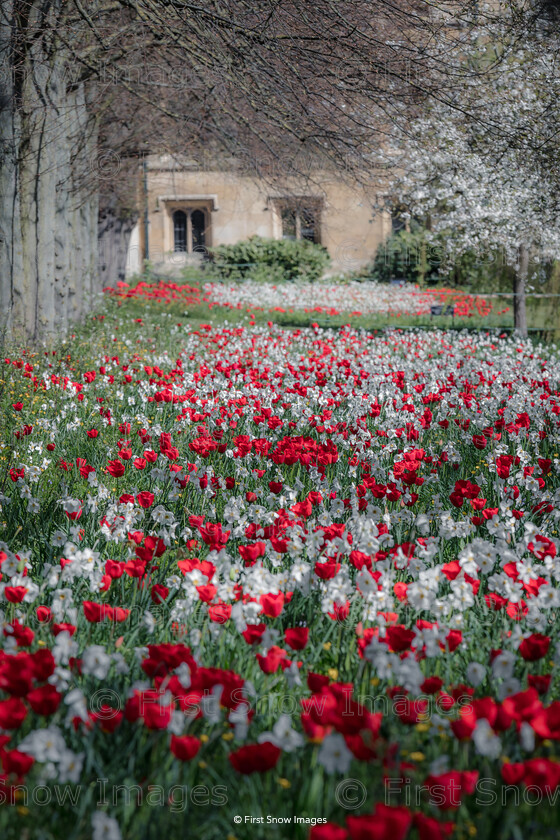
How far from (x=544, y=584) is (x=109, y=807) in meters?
1.50

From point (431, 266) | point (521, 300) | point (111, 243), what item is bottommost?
point (521, 300)

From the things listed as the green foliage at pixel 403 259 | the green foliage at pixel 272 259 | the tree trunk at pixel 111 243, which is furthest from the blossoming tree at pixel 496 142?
the green foliage at pixel 272 259

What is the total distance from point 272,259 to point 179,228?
5.06 meters

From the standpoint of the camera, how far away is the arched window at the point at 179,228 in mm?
35656

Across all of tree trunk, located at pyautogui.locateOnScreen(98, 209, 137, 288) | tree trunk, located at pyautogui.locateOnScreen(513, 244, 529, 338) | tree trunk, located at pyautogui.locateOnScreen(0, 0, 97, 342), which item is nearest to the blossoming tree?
tree trunk, located at pyautogui.locateOnScreen(513, 244, 529, 338)

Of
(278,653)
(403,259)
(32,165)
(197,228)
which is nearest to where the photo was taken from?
(278,653)

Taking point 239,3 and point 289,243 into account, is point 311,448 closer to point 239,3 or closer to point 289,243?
point 239,3

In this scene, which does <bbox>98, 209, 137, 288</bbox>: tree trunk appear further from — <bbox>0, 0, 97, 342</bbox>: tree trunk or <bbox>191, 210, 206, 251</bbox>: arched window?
<bbox>0, 0, 97, 342</bbox>: tree trunk

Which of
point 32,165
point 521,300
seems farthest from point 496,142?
point 521,300

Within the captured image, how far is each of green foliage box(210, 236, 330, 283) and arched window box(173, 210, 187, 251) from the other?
7.94 feet

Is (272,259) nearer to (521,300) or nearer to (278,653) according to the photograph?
(521,300)

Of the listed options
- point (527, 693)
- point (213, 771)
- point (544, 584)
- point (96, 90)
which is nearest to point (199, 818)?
point (213, 771)

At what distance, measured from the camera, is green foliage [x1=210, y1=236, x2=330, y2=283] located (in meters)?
32.2

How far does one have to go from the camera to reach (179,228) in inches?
1410
